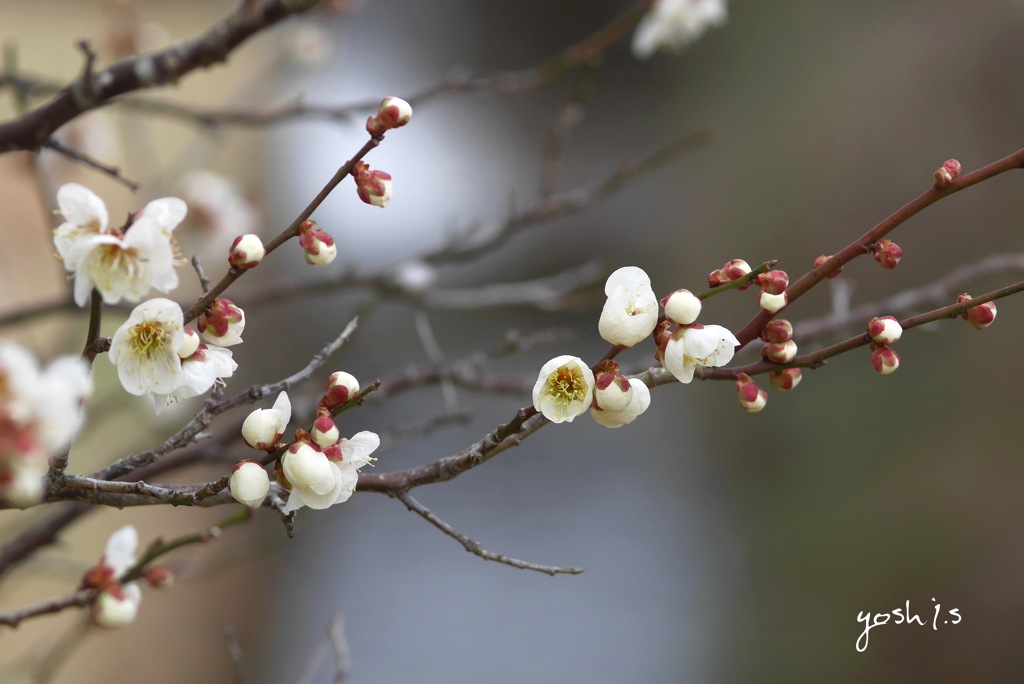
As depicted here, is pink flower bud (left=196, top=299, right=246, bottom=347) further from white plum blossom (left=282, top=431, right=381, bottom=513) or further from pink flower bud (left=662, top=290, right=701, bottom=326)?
pink flower bud (left=662, top=290, right=701, bottom=326)

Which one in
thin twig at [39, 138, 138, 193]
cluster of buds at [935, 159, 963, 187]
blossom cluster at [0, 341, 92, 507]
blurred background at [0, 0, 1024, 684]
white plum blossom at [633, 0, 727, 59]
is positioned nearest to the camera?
blossom cluster at [0, 341, 92, 507]

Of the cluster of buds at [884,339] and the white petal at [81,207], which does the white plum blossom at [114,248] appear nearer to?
the white petal at [81,207]

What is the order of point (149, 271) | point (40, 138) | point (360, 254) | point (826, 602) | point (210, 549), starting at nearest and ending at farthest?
point (149, 271) → point (40, 138) → point (826, 602) → point (210, 549) → point (360, 254)

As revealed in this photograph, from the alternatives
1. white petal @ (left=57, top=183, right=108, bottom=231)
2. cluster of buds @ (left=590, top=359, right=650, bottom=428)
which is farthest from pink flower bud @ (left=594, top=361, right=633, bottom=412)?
white petal @ (left=57, top=183, right=108, bottom=231)

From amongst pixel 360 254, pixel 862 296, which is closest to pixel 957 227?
pixel 862 296

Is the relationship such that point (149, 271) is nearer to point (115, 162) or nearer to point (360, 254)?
point (115, 162)
